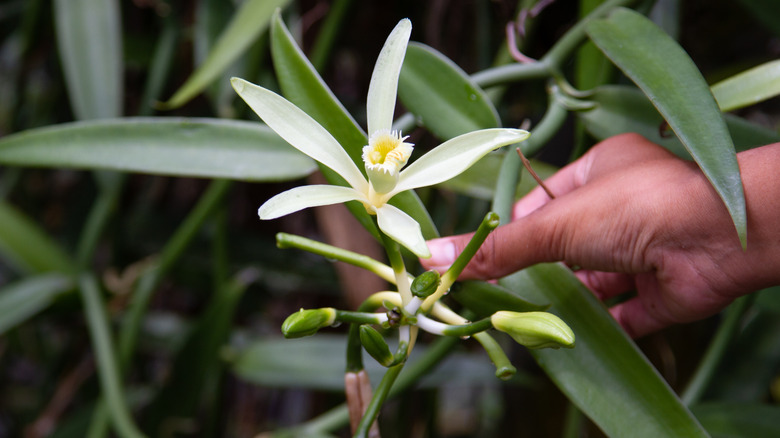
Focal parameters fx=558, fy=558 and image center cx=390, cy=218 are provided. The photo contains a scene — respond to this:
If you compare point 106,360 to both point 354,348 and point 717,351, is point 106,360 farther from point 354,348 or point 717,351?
point 717,351

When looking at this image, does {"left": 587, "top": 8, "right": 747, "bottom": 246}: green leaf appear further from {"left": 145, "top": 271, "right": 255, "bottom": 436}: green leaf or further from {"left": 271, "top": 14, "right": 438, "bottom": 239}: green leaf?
{"left": 145, "top": 271, "right": 255, "bottom": 436}: green leaf

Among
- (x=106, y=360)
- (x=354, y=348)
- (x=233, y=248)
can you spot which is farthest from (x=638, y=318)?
(x=233, y=248)

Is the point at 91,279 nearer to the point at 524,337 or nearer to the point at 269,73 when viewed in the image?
Result: the point at 269,73

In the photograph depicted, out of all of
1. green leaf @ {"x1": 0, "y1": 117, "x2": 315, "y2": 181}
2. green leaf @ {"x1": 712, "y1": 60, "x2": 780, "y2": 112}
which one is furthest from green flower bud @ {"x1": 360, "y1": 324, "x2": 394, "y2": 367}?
green leaf @ {"x1": 712, "y1": 60, "x2": 780, "y2": 112}

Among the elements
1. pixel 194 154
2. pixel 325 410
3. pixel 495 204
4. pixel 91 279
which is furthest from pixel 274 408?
pixel 495 204

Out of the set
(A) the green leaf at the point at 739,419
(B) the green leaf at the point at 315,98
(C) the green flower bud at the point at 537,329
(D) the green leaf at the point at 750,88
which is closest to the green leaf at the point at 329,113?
(B) the green leaf at the point at 315,98

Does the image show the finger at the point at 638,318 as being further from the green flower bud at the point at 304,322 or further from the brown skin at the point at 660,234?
the green flower bud at the point at 304,322
